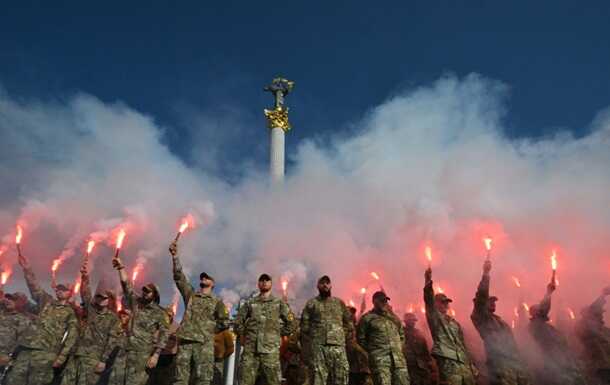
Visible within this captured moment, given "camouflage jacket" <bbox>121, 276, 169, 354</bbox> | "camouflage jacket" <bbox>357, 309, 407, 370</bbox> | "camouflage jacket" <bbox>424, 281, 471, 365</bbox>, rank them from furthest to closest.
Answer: "camouflage jacket" <bbox>424, 281, 471, 365</bbox> → "camouflage jacket" <bbox>121, 276, 169, 354</bbox> → "camouflage jacket" <bbox>357, 309, 407, 370</bbox>

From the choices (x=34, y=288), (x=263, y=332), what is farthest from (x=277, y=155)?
(x=263, y=332)

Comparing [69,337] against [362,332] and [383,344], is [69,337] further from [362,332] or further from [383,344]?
[383,344]

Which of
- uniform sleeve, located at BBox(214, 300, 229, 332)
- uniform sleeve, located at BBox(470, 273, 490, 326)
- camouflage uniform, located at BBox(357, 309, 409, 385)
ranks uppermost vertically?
uniform sleeve, located at BBox(470, 273, 490, 326)

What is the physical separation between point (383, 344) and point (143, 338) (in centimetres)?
471

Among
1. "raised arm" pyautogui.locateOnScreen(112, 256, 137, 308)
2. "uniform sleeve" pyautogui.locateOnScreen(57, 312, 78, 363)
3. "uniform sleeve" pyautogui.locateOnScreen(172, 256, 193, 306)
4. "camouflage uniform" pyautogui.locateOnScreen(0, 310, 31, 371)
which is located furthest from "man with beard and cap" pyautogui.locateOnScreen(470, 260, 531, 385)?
"camouflage uniform" pyautogui.locateOnScreen(0, 310, 31, 371)

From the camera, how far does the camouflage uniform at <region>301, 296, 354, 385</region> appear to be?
7883 mm

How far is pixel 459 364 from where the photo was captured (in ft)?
30.2

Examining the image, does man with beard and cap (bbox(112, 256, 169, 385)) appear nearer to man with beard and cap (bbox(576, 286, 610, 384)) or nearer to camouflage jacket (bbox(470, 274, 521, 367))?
camouflage jacket (bbox(470, 274, 521, 367))

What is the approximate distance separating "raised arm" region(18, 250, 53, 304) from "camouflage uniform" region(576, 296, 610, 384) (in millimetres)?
14305

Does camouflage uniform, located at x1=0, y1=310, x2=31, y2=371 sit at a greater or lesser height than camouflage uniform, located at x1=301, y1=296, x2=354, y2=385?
greater

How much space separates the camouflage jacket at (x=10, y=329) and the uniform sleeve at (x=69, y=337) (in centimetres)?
170

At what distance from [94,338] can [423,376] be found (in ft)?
25.4

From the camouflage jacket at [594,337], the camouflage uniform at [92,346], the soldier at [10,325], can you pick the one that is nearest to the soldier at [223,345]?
the camouflage uniform at [92,346]

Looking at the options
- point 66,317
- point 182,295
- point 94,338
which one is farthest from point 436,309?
point 66,317
